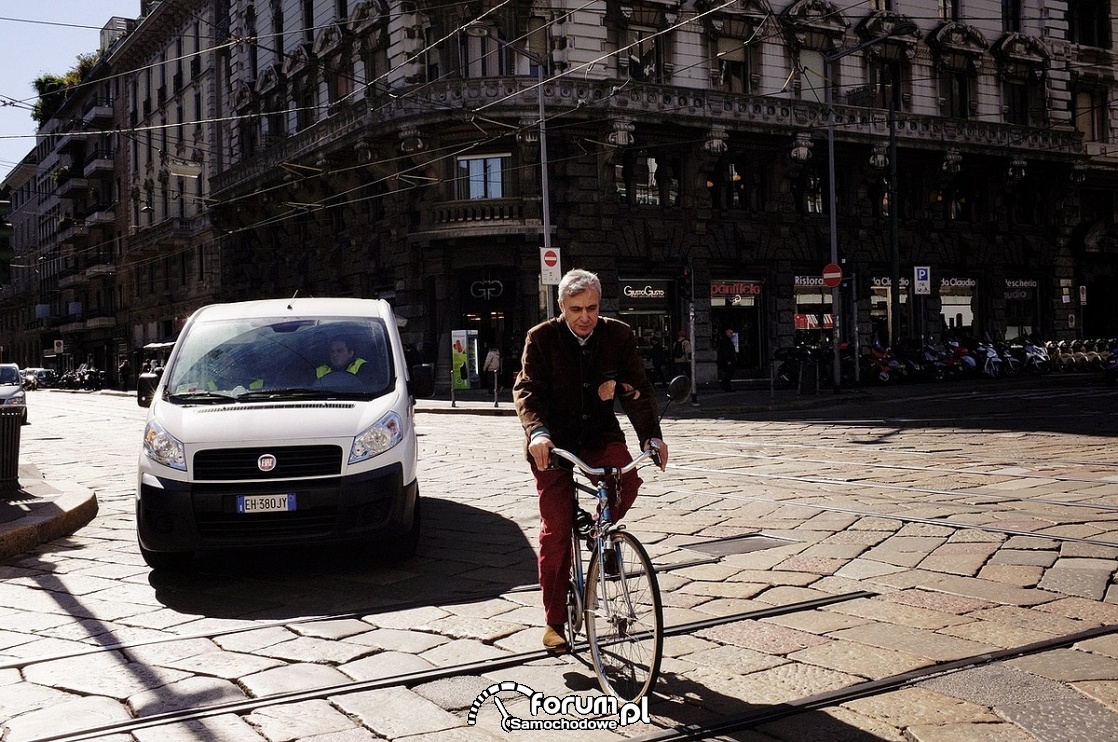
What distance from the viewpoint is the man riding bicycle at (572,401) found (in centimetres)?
404

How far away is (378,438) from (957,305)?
2917cm

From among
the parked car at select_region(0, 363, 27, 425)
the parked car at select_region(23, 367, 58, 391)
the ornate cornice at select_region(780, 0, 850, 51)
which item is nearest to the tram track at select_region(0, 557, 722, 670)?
the parked car at select_region(0, 363, 27, 425)

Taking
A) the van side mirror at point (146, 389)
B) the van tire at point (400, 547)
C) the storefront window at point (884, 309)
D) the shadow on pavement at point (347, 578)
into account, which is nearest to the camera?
the shadow on pavement at point (347, 578)

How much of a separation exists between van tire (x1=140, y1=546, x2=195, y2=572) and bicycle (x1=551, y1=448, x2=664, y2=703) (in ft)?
10.2

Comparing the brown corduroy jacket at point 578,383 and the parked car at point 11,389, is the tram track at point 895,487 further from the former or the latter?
the parked car at point 11,389

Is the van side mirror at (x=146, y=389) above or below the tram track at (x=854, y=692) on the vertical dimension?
above

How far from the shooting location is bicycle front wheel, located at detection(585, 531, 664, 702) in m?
3.46

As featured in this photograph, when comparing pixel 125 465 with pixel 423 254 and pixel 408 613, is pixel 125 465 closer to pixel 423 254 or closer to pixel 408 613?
pixel 408 613

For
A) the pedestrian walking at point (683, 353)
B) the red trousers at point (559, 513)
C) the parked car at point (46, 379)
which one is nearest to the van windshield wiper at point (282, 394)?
the red trousers at point (559, 513)

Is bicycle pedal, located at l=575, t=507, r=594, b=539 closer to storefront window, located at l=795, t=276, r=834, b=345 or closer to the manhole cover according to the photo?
the manhole cover

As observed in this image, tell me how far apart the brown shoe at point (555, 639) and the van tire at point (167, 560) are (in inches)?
105

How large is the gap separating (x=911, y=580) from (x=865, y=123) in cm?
2536

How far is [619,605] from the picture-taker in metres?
3.62

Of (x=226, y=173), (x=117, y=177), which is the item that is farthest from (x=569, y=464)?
(x=117, y=177)
